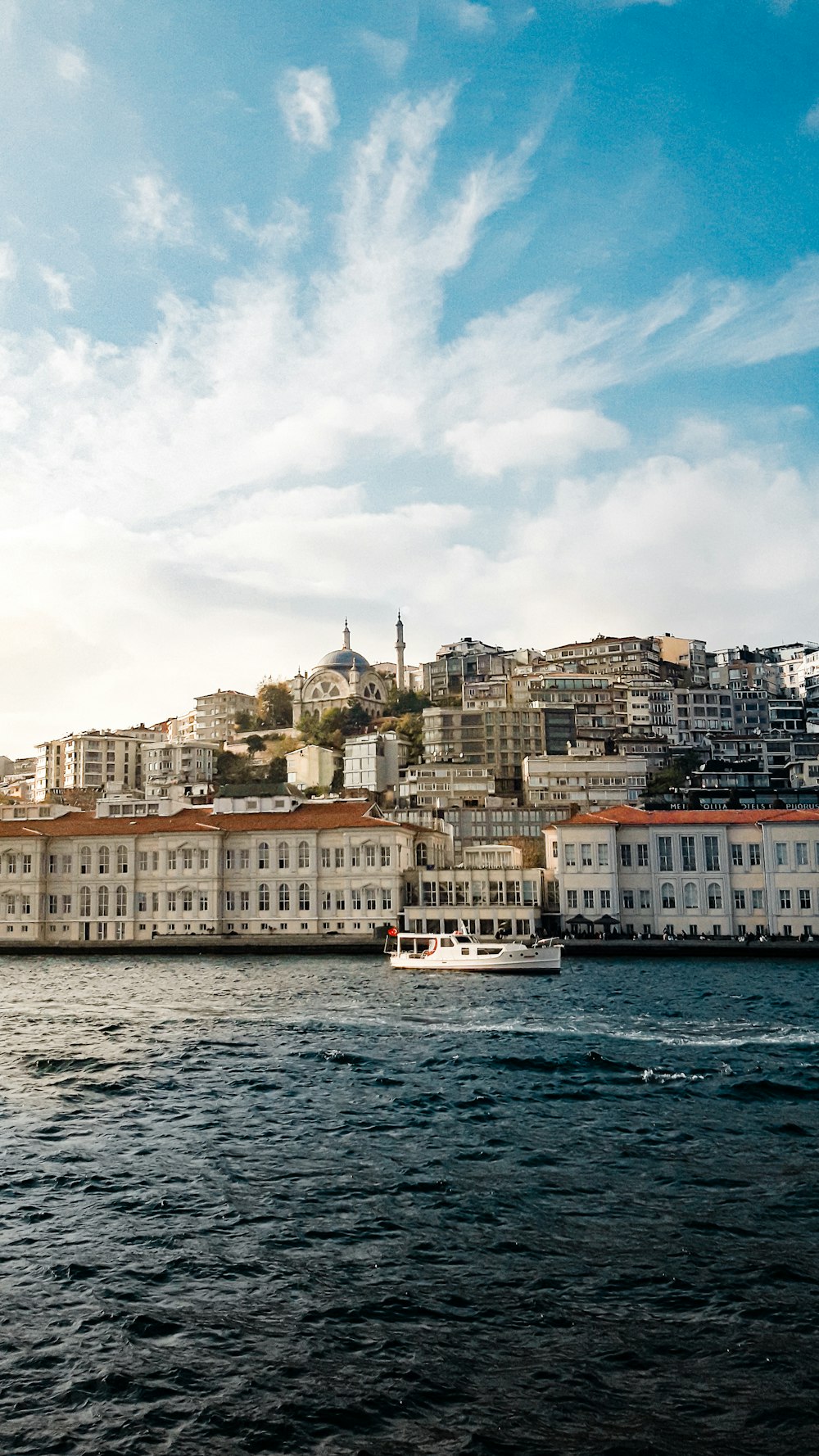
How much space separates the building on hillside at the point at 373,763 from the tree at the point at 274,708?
30.8m

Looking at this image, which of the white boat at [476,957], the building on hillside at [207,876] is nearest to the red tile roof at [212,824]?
the building on hillside at [207,876]

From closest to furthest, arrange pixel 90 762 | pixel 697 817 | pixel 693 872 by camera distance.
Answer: pixel 693 872 < pixel 697 817 < pixel 90 762

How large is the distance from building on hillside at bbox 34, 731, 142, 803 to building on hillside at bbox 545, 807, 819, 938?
257 feet

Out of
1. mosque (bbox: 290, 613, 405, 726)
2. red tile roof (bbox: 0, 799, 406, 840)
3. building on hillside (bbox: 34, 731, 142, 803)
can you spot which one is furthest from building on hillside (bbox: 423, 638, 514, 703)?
red tile roof (bbox: 0, 799, 406, 840)

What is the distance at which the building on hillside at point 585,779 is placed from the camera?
94.8 meters

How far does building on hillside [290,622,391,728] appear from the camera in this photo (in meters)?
138

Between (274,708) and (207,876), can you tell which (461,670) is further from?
(207,876)

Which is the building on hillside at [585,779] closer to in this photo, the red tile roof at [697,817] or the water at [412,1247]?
the red tile roof at [697,817]

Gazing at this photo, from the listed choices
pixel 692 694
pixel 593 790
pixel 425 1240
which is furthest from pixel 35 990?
pixel 692 694

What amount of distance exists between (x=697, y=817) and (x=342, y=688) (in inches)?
3022

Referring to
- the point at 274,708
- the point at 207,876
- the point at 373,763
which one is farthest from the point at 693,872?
the point at 274,708

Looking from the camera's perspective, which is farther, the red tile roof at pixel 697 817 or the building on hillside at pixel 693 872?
the red tile roof at pixel 697 817

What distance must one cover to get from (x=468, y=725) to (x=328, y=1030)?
76.1m

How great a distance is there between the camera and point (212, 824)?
247 ft
